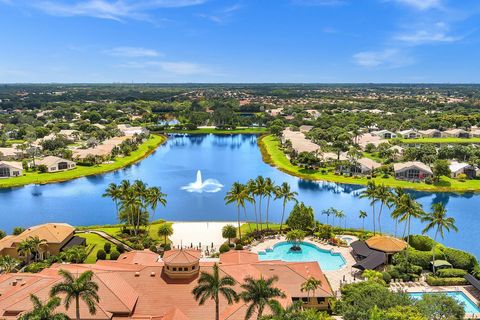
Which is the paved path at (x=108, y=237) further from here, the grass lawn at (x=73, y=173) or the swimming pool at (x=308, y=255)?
the grass lawn at (x=73, y=173)

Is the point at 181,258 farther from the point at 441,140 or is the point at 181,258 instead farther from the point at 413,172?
the point at 441,140

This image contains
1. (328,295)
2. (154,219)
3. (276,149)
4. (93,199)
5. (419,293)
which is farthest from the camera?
(276,149)

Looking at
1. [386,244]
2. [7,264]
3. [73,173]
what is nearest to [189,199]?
[7,264]

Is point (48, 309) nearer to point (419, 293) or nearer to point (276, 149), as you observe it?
point (419, 293)

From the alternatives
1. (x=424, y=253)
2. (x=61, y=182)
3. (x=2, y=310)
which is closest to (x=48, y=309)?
(x=2, y=310)

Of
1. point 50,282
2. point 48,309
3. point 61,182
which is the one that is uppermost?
point 48,309

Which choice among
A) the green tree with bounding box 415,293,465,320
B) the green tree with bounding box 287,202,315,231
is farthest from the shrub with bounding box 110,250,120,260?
the green tree with bounding box 415,293,465,320

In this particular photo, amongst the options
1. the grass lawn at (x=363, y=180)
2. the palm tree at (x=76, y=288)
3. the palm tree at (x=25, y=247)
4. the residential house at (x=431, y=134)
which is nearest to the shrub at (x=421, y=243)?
the grass lawn at (x=363, y=180)

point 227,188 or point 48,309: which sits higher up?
point 48,309
